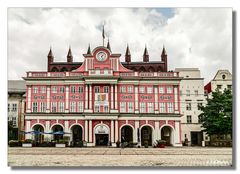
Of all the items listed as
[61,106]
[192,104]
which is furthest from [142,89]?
[61,106]

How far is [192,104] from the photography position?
18.8 m

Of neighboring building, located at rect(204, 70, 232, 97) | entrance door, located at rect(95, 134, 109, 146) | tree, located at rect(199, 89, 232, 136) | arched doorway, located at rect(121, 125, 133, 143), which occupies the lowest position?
entrance door, located at rect(95, 134, 109, 146)

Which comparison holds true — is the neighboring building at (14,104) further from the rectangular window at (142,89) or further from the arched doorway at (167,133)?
the arched doorway at (167,133)

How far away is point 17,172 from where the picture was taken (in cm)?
965

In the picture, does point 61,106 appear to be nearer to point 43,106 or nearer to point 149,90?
point 43,106

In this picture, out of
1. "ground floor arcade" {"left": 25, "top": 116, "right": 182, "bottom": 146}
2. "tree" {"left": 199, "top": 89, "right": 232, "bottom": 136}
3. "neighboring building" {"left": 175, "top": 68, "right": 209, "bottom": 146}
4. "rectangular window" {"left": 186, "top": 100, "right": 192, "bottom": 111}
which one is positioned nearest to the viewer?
"neighboring building" {"left": 175, "top": 68, "right": 209, "bottom": 146}

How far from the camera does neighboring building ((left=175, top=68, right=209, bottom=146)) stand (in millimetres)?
16125

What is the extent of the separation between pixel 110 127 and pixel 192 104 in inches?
253

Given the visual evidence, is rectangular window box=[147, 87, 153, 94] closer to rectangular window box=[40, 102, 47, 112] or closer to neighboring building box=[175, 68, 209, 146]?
neighboring building box=[175, 68, 209, 146]

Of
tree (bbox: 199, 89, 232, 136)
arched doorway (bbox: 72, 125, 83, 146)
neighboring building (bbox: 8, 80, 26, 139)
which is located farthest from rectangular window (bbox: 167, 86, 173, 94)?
neighboring building (bbox: 8, 80, 26, 139)

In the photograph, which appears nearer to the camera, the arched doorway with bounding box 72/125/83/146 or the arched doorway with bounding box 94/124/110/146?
the arched doorway with bounding box 94/124/110/146

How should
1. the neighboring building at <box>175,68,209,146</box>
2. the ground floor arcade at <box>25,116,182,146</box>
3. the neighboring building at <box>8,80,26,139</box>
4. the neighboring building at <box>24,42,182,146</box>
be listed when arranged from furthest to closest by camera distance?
the ground floor arcade at <box>25,116,182,146</box> < the neighboring building at <box>24,42,182,146</box> < the neighboring building at <box>175,68,209,146</box> < the neighboring building at <box>8,80,26,139</box>

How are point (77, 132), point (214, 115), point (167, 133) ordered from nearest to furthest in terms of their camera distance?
1. point (214, 115)
2. point (167, 133)
3. point (77, 132)
